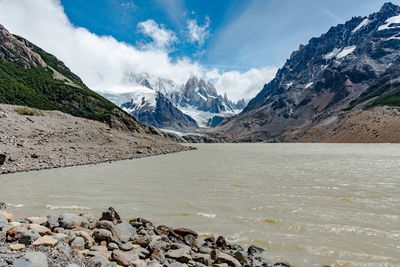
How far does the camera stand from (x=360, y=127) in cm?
17788

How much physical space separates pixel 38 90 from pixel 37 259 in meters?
110

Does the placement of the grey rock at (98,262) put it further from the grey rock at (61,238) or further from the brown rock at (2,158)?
the brown rock at (2,158)

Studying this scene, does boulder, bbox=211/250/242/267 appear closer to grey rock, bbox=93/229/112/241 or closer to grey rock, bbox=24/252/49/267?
grey rock, bbox=93/229/112/241

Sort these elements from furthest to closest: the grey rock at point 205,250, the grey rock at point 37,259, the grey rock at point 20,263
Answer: the grey rock at point 205,250 < the grey rock at point 37,259 < the grey rock at point 20,263

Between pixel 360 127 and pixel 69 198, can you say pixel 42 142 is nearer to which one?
pixel 69 198

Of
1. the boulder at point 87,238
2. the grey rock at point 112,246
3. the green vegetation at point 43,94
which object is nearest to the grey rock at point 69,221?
the boulder at point 87,238

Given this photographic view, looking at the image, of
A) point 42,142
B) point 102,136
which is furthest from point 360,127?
point 42,142

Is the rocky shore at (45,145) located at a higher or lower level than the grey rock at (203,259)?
higher

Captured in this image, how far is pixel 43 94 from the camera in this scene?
9594 centimetres

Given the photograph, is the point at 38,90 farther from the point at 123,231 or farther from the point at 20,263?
the point at 20,263

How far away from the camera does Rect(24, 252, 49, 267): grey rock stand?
628 cm

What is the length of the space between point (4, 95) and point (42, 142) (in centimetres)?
4740

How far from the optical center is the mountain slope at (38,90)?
8450cm

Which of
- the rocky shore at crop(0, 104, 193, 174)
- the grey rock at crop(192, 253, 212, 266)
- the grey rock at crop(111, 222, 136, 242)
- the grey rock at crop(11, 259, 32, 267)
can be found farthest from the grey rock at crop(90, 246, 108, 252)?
the rocky shore at crop(0, 104, 193, 174)
